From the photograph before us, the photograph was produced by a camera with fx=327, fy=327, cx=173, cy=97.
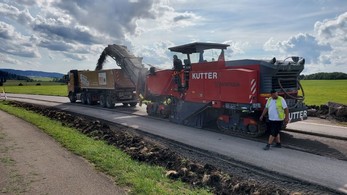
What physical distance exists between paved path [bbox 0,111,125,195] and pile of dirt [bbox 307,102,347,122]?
11.8m

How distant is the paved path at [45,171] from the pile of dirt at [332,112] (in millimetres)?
11816

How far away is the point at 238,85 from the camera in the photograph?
11.1 m

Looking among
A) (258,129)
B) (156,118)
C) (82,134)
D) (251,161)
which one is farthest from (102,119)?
(251,161)

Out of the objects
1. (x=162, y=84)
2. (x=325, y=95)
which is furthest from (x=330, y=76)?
(x=162, y=84)

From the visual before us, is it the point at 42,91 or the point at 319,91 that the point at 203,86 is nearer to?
the point at 319,91

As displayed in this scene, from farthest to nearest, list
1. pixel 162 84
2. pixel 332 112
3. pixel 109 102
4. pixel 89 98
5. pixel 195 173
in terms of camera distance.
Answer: pixel 89 98 < pixel 109 102 < pixel 162 84 < pixel 332 112 < pixel 195 173

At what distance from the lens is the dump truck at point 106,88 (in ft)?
70.6

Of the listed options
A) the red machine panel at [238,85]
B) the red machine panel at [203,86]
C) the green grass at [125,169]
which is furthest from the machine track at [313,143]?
the green grass at [125,169]

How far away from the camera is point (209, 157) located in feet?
28.1

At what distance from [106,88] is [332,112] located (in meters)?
14.0

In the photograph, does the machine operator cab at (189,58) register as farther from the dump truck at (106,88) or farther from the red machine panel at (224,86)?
the dump truck at (106,88)

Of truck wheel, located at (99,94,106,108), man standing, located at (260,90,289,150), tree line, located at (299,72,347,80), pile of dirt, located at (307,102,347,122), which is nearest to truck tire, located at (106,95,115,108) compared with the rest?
truck wheel, located at (99,94,106,108)

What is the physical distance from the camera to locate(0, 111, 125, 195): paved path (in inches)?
228

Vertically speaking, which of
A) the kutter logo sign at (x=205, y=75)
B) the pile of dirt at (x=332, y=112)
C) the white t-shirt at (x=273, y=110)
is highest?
the kutter logo sign at (x=205, y=75)
